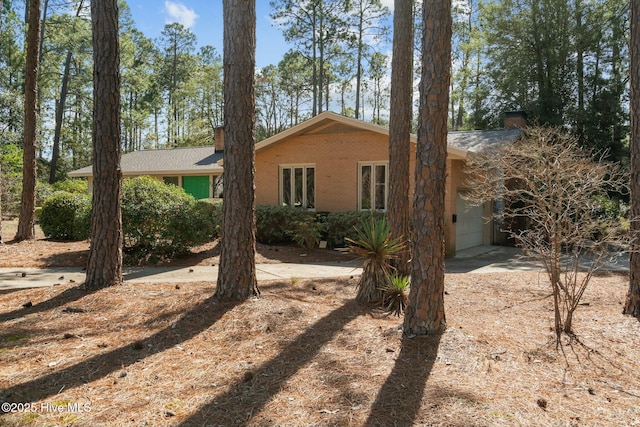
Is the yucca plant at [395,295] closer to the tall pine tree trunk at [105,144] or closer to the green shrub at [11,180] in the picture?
the tall pine tree trunk at [105,144]

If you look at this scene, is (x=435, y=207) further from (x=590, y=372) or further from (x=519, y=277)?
(x=519, y=277)

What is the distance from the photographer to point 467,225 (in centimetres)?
1423

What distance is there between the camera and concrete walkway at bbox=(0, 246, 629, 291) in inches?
288

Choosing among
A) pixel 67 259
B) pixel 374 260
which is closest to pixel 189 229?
pixel 67 259

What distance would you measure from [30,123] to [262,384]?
1107 centimetres

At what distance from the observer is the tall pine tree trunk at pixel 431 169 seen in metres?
4.42

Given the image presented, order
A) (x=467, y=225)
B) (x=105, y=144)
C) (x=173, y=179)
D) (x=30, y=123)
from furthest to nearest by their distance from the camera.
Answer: (x=173, y=179), (x=467, y=225), (x=30, y=123), (x=105, y=144)

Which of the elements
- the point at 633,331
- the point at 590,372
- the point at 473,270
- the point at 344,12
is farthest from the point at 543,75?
the point at 590,372

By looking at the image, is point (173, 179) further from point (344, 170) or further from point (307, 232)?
point (307, 232)

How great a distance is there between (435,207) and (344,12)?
29.2 m

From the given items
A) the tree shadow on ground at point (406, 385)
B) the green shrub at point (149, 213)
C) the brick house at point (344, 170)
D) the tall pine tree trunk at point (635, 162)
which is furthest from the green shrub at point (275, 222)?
the tree shadow on ground at point (406, 385)

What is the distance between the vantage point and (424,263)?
444cm

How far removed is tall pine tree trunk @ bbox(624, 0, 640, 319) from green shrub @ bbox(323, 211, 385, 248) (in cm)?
714

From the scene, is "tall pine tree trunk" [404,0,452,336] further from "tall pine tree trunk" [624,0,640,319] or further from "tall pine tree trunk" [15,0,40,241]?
"tall pine tree trunk" [15,0,40,241]
